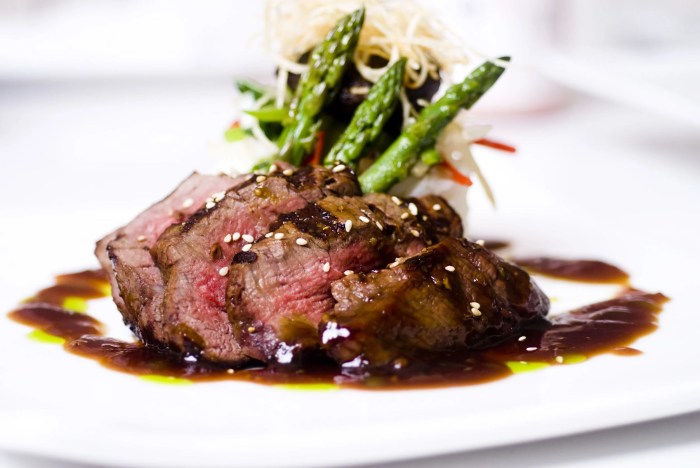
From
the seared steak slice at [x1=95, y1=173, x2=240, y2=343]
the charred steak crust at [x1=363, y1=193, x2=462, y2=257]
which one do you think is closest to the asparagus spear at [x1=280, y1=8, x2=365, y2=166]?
the seared steak slice at [x1=95, y1=173, x2=240, y2=343]

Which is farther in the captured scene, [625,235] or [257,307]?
[625,235]

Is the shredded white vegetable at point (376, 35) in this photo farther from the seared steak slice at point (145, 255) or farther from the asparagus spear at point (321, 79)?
the seared steak slice at point (145, 255)

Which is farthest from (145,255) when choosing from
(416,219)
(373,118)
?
(373,118)

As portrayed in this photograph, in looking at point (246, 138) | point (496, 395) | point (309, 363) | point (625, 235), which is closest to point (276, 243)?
point (309, 363)

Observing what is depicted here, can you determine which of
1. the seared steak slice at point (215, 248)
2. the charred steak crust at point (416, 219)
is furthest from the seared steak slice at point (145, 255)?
the charred steak crust at point (416, 219)

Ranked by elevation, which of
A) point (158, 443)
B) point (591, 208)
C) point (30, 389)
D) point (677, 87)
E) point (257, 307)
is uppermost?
point (677, 87)

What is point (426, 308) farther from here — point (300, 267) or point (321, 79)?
point (321, 79)

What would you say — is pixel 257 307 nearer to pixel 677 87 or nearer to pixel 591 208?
pixel 591 208
